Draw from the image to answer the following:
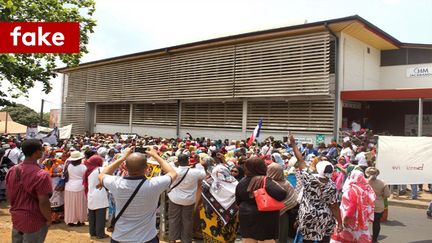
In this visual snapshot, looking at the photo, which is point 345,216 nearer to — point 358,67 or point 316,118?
point 316,118

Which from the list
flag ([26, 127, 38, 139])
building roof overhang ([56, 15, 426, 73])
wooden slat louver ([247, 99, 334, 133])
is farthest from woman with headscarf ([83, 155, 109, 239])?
building roof overhang ([56, 15, 426, 73])

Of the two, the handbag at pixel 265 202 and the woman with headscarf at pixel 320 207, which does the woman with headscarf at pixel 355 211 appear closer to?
the woman with headscarf at pixel 320 207

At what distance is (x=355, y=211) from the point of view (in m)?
5.07

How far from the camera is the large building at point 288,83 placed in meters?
18.2

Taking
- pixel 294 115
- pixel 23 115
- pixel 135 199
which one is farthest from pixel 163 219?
pixel 23 115

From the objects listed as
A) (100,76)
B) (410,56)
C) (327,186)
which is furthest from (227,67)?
(327,186)

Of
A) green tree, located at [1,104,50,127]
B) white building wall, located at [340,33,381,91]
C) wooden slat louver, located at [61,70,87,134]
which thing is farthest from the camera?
green tree, located at [1,104,50,127]

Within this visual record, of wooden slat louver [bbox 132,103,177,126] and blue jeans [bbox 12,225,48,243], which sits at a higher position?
wooden slat louver [bbox 132,103,177,126]

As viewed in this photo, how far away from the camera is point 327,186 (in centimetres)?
506

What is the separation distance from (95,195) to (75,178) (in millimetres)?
1048

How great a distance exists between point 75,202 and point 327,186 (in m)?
5.77

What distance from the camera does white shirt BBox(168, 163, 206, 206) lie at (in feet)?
22.0

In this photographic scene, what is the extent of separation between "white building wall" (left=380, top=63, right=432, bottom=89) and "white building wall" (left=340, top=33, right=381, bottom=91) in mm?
418

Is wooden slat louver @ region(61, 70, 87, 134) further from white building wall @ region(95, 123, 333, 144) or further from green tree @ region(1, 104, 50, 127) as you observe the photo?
green tree @ region(1, 104, 50, 127)
